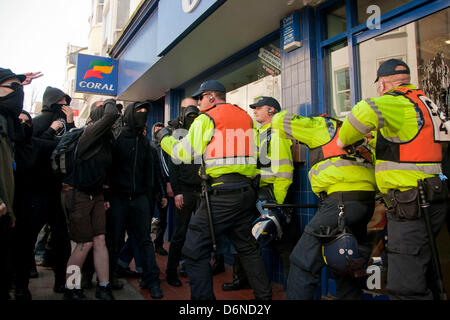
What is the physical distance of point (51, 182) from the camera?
3627 mm

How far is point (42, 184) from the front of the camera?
11.6ft

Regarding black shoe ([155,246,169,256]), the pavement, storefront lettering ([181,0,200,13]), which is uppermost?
storefront lettering ([181,0,200,13])

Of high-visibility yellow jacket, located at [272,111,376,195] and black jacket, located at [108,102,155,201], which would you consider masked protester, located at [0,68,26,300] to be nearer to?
black jacket, located at [108,102,155,201]

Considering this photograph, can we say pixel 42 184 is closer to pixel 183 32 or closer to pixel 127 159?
pixel 127 159

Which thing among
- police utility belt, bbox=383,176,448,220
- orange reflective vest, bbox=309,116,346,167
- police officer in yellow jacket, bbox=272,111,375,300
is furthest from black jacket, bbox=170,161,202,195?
police utility belt, bbox=383,176,448,220

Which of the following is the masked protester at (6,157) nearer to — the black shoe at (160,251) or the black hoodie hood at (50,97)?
the black hoodie hood at (50,97)

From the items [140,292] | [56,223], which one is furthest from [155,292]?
[56,223]

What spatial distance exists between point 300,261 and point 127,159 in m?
2.25

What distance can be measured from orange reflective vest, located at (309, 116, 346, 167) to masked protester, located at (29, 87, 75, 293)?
280 cm

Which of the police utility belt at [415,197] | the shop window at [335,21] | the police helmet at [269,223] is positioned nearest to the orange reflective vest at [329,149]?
the police utility belt at [415,197]

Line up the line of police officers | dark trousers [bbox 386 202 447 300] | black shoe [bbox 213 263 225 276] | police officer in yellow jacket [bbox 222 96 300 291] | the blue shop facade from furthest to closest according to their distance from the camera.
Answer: black shoe [bbox 213 263 225 276]
police officer in yellow jacket [bbox 222 96 300 291]
the blue shop facade
the line of police officers
dark trousers [bbox 386 202 447 300]

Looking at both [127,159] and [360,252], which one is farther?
[127,159]

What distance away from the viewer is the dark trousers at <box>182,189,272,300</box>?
108 inches
